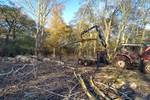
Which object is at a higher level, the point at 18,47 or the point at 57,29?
the point at 57,29

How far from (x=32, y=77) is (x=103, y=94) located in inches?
112

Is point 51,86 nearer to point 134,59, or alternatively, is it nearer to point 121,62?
point 121,62

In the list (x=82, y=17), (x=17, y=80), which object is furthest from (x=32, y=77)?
(x=82, y=17)

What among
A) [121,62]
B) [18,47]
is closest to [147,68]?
[121,62]

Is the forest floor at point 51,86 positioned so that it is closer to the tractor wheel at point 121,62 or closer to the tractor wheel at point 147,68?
A: the tractor wheel at point 147,68

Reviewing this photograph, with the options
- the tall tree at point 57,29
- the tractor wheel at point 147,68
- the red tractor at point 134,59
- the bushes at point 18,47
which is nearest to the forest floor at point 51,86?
the tractor wheel at point 147,68

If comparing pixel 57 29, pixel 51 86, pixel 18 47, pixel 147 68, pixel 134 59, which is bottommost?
pixel 51 86

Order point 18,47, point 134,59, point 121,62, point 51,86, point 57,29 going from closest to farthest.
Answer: point 51,86 < point 121,62 < point 134,59 < point 18,47 < point 57,29

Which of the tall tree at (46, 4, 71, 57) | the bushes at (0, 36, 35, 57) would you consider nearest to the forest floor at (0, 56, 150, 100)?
the bushes at (0, 36, 35, 57)

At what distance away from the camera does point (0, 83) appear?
7328 millimetres

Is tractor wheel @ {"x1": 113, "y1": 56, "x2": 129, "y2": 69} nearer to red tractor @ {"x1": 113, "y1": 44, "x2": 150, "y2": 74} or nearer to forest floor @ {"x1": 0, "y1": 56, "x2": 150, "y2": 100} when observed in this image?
red tractor @ {"x1": 113, "y1": 44, "x2": 150, "y2": 74}

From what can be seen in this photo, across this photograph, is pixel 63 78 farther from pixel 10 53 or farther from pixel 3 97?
pixel 10 53

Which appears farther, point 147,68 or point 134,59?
point 134,59

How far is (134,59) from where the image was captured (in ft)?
36.5
